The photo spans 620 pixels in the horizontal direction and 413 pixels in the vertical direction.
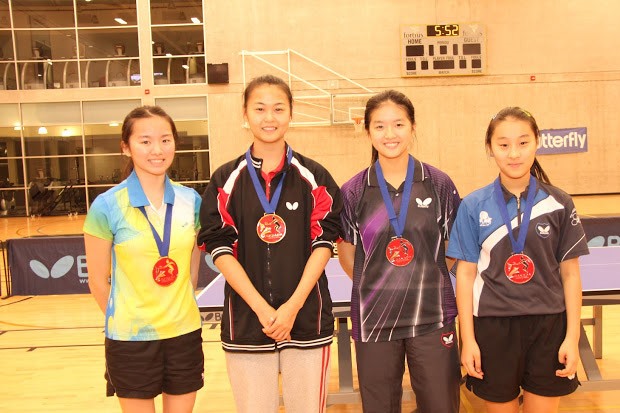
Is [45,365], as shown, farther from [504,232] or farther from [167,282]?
[504,232]

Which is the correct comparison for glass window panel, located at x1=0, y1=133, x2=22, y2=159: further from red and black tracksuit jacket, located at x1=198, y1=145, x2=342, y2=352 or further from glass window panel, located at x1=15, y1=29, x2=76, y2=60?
red and black tracksuit jacket, located at x1=198, y1=145, x2=342, y2=352

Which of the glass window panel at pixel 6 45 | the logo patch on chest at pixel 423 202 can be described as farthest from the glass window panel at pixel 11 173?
the logo patch on chest at pixel 423 202

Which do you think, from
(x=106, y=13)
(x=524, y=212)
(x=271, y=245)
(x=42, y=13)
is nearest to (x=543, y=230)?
(x=524, y=212)

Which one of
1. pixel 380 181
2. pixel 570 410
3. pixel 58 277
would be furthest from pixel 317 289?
pixel 58 277

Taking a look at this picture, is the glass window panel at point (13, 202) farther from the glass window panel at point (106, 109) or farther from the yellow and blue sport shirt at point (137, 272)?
the yellow and blue sport shirt at point (137, 272)

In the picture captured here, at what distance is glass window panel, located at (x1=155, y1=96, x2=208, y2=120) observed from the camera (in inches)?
583

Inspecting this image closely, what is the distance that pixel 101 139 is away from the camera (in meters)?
15.5

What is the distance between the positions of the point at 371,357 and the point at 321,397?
10.2 inches

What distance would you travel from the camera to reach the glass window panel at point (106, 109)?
15.0m

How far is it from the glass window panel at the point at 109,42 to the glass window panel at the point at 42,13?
24.0 inches

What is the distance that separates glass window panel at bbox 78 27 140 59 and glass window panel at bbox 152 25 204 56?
0.76 m

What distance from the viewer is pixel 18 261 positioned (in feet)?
22.7

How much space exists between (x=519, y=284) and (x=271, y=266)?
3.17 ft

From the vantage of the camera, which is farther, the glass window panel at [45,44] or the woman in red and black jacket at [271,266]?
the glass window panel at [45,44]
